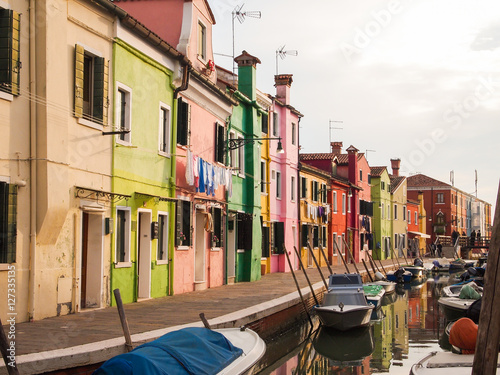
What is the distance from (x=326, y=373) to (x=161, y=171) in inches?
279

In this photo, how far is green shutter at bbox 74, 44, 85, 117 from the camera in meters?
13.8

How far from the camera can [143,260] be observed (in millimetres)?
17188

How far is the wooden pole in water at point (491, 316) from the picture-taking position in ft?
19.3

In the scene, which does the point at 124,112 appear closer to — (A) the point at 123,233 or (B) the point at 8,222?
(A) the point at 123,233

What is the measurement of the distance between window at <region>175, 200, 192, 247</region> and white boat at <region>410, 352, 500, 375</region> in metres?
9.79

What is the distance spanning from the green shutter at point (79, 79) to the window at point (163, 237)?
4.95m

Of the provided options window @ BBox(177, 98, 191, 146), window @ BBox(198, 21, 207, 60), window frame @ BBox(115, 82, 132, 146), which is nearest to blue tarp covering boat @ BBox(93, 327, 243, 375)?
window frame @ BBox(115, 82, 132, 146)

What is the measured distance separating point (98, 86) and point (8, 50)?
126 inches

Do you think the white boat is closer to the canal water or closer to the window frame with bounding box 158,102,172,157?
the canal water

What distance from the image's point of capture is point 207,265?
22016mm

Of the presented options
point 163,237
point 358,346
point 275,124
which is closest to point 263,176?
point 275,124

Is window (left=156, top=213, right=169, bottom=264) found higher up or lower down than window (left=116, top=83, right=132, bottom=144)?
lower down

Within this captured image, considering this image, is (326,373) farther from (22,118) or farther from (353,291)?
(22,118)

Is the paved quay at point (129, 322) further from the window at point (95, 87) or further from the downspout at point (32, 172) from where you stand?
the window at point (95, 87)
